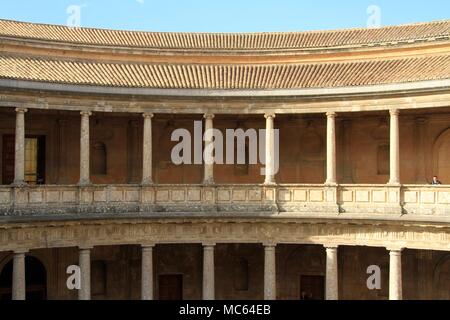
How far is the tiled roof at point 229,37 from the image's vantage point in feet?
118

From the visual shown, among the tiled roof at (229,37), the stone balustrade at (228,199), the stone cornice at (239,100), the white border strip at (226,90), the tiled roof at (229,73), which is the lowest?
the stone balustrade at (228,199)

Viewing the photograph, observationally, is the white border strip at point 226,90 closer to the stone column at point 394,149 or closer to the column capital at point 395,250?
the stone column at point 394,149

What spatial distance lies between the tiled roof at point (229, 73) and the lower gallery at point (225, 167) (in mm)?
141

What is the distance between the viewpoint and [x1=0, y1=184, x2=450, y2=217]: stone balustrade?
1148 inches

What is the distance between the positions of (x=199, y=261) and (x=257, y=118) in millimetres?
7588

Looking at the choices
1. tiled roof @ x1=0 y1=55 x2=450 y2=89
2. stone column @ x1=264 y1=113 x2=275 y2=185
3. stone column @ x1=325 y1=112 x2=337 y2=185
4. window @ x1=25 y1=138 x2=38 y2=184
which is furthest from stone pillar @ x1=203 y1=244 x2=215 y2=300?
window @ x1=25 y1=138 x2=38 y2=184

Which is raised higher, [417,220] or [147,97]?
[147,97]

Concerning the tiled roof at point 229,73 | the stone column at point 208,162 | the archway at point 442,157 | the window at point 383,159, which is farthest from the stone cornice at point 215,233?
the tiled roof at point 229,73

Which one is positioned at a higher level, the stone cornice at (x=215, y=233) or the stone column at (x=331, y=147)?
the stone column at (x=331, y=147)

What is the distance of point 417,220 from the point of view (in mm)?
28812

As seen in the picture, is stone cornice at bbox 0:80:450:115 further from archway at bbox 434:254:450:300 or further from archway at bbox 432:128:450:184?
archway at bbox 434:254:450:300

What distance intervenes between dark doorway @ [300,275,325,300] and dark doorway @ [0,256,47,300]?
12221 millimetres

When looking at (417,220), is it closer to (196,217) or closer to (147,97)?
(196,217)
